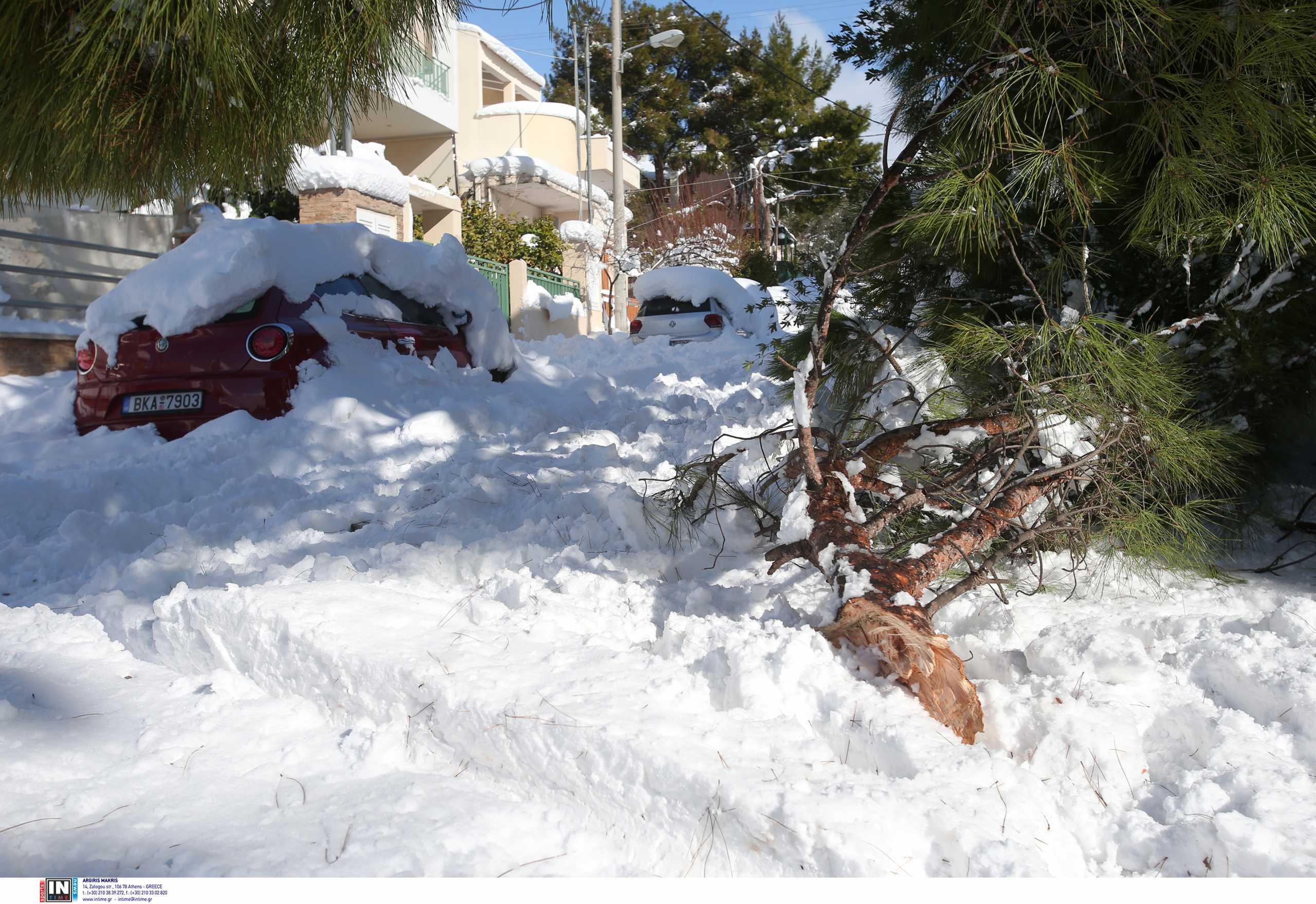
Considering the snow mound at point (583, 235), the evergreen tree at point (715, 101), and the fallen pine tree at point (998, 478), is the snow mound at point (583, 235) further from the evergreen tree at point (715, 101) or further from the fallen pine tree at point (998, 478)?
the fallen pine tree at point (998, 478)

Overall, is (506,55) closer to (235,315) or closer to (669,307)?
(669,307)

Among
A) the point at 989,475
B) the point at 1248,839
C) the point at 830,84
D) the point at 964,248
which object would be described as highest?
the point at 830,84

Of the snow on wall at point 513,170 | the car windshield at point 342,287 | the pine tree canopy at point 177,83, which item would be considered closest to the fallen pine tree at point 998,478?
the pine tree canopy at point 177,83

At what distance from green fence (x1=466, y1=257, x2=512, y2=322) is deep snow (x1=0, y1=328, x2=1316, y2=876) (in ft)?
43.1

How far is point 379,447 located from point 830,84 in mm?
31999

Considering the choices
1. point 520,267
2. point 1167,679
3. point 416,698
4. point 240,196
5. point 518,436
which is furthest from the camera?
point 520,267

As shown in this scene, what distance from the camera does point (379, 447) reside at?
5230 millimetres

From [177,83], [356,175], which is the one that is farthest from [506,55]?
[177,83]

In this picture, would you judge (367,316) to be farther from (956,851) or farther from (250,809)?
(956,851)

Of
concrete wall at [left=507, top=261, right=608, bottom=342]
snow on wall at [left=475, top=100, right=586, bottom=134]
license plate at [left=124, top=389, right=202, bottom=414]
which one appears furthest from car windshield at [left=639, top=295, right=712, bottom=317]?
snow on wall at [left=475, top=100, right=586, bottom=134]

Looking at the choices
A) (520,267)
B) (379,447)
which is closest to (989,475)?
(379,447)

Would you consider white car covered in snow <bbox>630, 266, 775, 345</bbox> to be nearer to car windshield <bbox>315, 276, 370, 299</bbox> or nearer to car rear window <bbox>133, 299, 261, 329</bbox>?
car windshield <bbox>315, 276, 370, 299</bbox>

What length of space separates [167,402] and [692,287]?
10.5 m

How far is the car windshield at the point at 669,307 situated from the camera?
14.4m
